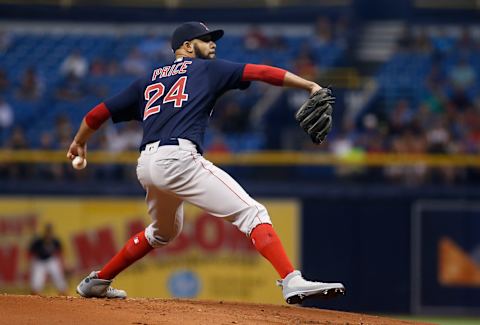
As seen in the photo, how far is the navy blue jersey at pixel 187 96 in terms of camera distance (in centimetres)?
686

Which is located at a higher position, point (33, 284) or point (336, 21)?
point (336, 21)

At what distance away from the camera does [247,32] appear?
21703 millimetres

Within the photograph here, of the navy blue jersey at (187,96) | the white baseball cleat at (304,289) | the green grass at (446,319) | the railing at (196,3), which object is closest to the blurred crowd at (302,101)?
the railing at (196,3)

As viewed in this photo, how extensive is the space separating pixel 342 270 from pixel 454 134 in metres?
3.06

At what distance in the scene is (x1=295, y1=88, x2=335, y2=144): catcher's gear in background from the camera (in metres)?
6.65

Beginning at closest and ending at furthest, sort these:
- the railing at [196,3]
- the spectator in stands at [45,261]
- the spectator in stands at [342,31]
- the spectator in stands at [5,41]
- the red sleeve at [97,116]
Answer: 1. the red sleeve at [97,116]
2. the spectator in stands at [45,261]
3. the spectator in stands at [5,41]
4. the spectator in stands at [342,31]
5. the railing at [196,3]

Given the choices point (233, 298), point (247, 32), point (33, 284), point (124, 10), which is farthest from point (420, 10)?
point (33, 284)

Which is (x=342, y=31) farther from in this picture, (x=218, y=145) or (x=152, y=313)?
(x=152, y=313)

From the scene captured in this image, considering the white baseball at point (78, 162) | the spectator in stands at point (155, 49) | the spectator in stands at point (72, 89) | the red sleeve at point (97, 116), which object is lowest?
the white baseball at point (78, 162)

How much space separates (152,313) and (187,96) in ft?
4.77

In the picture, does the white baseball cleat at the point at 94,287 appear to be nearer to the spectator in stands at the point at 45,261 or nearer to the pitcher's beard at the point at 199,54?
the pitcher's beard at the point at 199,54

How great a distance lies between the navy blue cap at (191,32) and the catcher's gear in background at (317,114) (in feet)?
3.00

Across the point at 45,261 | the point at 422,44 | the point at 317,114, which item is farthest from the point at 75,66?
the point at 317,114

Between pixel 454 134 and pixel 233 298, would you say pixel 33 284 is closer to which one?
pixel 233 298
